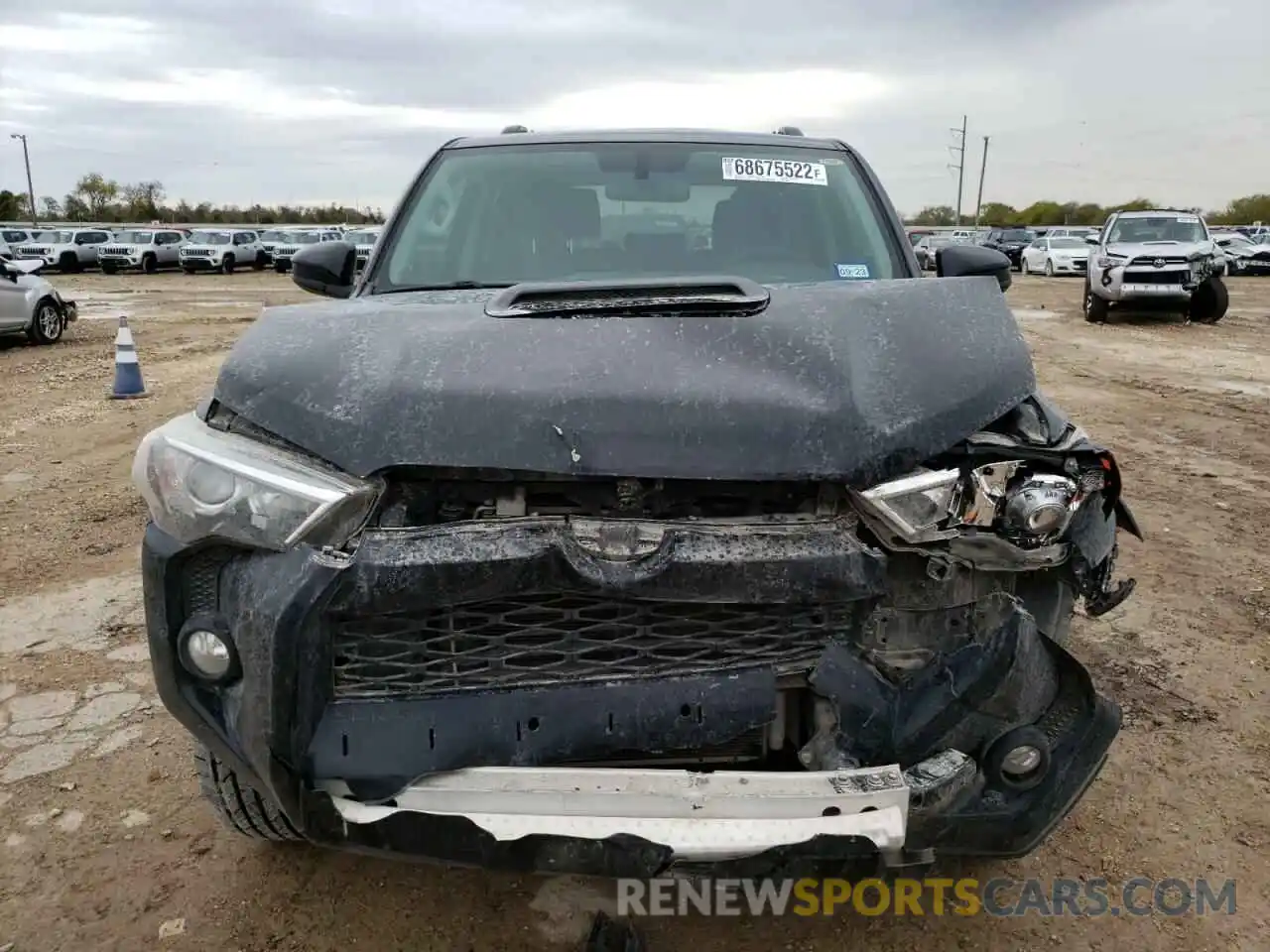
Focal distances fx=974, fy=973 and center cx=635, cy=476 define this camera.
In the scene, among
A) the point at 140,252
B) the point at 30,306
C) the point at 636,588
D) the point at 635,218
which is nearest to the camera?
the point at 636,588

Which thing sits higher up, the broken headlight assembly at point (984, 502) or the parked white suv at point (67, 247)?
the broken headlight assembly at point (984, 502)

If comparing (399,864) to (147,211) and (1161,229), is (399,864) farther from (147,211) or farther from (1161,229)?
(147,211)

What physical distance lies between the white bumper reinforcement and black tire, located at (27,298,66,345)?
14.0 m

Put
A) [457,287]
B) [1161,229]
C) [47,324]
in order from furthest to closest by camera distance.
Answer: [1161,229]
[47,324]
[457,287]

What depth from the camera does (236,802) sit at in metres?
2.22

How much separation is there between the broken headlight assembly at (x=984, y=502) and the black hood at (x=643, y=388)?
55 mm

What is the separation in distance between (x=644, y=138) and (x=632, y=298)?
1541 millimetres

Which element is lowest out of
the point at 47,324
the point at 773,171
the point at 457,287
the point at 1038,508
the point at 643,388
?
the point at 47,324

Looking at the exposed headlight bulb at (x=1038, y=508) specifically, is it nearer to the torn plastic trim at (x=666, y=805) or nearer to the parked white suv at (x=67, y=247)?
the torn plastic trim at (x=666, y=805)

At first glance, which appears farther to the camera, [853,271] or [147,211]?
[147,211]

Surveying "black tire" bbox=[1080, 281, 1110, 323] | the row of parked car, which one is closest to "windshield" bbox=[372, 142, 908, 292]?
"black tire" bbox=[1080, 281, 1110, 323]

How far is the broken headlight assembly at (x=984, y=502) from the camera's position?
5.83 feet

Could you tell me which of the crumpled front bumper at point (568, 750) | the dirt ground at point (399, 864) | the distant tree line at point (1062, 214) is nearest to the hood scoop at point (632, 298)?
the crumpled front bumper at point (568, 750)

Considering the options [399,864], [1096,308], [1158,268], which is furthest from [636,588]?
[1096,308]
